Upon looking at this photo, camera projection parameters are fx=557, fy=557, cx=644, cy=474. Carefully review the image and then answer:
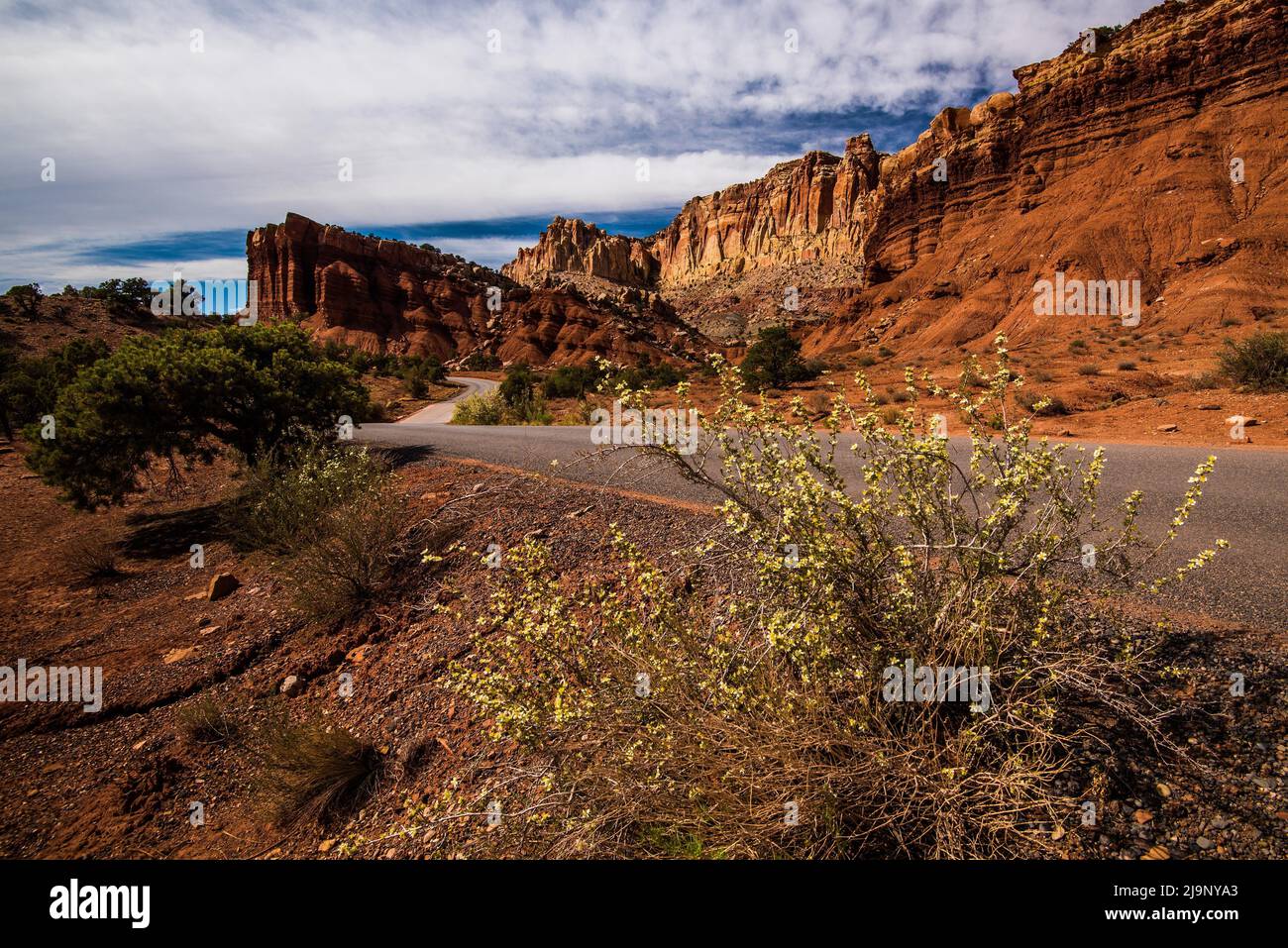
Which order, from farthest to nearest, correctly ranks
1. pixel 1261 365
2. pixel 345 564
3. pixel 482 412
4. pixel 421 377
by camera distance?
pixel 421 377 → pixel 482 412 → pixel 1261 365 → pixel 345 564

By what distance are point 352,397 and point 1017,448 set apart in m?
11.8

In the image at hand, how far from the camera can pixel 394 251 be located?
74938 millimetres

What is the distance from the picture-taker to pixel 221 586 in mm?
6887

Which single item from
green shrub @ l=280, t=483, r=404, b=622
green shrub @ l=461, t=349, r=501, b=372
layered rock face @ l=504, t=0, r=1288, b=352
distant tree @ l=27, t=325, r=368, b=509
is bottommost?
green shrub @ l=280, t=483, r=404, b=622

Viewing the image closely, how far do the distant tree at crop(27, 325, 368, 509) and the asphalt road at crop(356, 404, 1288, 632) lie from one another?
11.7ft

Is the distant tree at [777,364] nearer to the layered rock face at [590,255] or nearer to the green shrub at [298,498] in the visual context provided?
the green shrub at [298,498]

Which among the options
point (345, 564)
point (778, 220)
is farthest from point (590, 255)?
point (345, 564)

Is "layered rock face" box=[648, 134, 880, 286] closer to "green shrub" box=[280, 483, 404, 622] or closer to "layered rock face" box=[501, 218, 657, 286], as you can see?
"layered rock face" box=[501, 218, 657, 286]

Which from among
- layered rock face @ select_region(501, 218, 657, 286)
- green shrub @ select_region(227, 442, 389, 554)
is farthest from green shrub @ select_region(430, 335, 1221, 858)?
layered rock face @ select_region(501, 218, 657, 286)

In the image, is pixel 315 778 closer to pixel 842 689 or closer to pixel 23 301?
pixel 842 689

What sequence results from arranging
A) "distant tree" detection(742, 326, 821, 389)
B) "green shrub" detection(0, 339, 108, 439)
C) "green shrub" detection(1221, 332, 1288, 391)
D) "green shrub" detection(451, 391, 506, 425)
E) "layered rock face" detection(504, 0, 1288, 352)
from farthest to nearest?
"layered rock face" detection(504, 0, 1288, 352) → "distant tree" detection(742, 326, 821, 389) → "green shrub" detection(451, 391, 506, 425) → "green shrub" detection(0, 339, 108, 439) → "green shrub" detection(1221, 332, 1288, 391)

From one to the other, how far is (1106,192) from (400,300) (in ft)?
233

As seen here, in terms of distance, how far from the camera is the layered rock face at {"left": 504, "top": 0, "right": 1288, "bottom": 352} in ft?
98.8

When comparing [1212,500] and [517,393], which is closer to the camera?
[1212,500]
